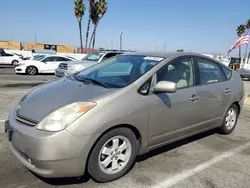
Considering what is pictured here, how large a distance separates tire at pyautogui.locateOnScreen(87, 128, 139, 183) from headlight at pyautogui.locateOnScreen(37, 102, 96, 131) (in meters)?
0.38

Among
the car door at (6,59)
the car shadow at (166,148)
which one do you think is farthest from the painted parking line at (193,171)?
the car door at (6,59)

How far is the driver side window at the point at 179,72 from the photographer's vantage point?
353cm

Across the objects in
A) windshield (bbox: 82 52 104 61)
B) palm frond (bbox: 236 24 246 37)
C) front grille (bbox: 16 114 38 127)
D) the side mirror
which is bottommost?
front grille (bbox: 16 114 38 127)

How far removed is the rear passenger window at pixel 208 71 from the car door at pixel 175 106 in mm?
223

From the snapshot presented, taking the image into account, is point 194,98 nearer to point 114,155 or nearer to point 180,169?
point 180,169

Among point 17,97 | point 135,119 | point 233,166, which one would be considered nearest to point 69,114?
point 135,119

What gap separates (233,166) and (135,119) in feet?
5.52

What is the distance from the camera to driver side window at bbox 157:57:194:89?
353 cm

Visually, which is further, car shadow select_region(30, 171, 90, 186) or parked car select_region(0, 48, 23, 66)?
parked car select_region(0, 48, 23, 66)

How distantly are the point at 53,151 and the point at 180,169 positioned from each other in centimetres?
175

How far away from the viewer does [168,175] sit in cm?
321

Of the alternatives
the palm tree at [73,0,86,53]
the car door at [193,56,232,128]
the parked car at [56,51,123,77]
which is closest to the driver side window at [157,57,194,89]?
the car door at [193,56,232,128]

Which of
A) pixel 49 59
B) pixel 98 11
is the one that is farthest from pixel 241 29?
pixel 49 59

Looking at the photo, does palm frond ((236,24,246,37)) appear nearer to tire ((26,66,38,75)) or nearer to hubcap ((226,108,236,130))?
tire ((26,66,38,75))
